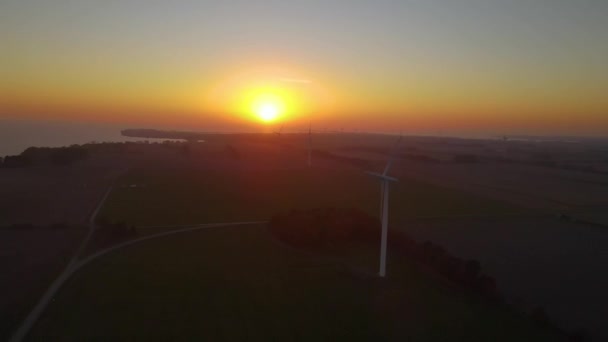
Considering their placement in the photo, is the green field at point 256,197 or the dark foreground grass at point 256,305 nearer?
the dark foreground grass at point 256,305

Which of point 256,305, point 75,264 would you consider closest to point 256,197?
point 75,264

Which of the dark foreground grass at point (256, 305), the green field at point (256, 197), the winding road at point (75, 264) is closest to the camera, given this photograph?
the dark foreground grass at point (256, 305)

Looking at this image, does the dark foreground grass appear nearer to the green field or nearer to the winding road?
the winding road

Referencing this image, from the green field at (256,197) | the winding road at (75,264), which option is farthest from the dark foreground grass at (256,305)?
the green field at (256,197)

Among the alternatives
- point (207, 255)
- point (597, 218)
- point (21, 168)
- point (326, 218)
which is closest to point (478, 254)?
point (326, 218)

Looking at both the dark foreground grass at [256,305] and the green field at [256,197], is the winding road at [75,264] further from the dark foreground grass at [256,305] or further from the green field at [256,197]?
the green field at [256,197]

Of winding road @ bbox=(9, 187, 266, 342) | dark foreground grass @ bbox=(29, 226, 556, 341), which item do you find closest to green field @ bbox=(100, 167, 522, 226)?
winding road @ bbox=(9, 187, 266, 342)
